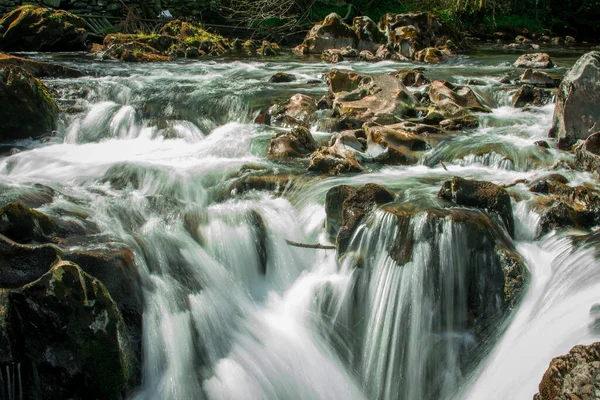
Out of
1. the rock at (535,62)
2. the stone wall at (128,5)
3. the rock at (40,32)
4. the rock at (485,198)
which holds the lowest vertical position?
the rock at (485,198)

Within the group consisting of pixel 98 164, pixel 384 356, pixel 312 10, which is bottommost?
pixel 384 356

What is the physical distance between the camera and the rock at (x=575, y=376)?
9.27ft

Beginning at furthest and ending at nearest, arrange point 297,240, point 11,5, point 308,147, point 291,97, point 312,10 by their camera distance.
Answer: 1. point 312,10
2. point 11,5
3. point 291,97
4. point 308,147
5. point 297,240

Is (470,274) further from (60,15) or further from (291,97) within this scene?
(60,15)

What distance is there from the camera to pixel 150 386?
381 cm

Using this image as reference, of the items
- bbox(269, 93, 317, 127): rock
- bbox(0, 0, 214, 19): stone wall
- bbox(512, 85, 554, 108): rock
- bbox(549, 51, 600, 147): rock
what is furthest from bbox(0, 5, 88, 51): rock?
bbox(549, 51, 600, 147): rock

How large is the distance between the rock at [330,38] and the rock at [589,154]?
39.8 feet

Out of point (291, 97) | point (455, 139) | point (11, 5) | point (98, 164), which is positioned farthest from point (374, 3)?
point (98, 164)

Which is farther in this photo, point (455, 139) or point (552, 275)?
point (455, 139)

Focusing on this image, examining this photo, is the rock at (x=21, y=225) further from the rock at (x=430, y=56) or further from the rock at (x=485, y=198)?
the rock at (x=430, y=56)

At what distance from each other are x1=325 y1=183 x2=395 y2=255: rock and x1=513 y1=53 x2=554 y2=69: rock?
910 cm

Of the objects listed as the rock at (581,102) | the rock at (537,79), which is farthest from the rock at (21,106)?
the rock at (537,79)

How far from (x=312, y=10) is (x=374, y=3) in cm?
273

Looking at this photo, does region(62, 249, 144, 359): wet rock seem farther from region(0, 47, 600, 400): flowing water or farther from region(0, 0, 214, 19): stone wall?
region(0, 0, 214, 19): stone wall
